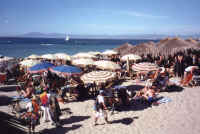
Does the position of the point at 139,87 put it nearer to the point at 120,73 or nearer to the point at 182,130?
the point at 120,73

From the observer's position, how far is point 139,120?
5973 millimetres

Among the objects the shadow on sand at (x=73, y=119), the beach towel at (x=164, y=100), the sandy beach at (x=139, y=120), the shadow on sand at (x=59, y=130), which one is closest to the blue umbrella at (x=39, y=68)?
the sandy beach at (x=139, y=120)

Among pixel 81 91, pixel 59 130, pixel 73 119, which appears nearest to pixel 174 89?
pixel 81 91

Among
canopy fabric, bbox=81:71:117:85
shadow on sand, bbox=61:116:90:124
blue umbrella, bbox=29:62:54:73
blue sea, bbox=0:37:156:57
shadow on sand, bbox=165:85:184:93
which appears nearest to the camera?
shadow on sand, bbox=61:116:90:124

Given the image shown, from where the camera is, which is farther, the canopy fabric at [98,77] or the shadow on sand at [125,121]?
the canopy fabric at [98,77]

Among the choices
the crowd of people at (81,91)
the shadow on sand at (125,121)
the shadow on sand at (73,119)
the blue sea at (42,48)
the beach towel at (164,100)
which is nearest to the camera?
the crowd of people at (81,91)

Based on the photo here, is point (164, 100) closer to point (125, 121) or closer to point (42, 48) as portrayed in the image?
point (125, 121)

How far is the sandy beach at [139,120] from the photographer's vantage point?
533cm

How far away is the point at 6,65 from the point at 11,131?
8875 mm

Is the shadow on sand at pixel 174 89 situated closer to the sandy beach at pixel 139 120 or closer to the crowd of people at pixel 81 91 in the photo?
the crowd of people at pixel 81 91

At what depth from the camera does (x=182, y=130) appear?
5.23 meters

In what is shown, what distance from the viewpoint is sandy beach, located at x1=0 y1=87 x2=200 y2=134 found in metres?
5.33

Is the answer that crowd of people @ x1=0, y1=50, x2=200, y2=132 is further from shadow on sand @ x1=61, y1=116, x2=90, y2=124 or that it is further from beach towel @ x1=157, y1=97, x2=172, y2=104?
shadow on sand @ x1=61, y1=116, x2=90, y2=124

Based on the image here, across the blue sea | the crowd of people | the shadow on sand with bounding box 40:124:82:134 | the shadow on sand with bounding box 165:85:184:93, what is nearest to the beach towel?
the crowd of people
